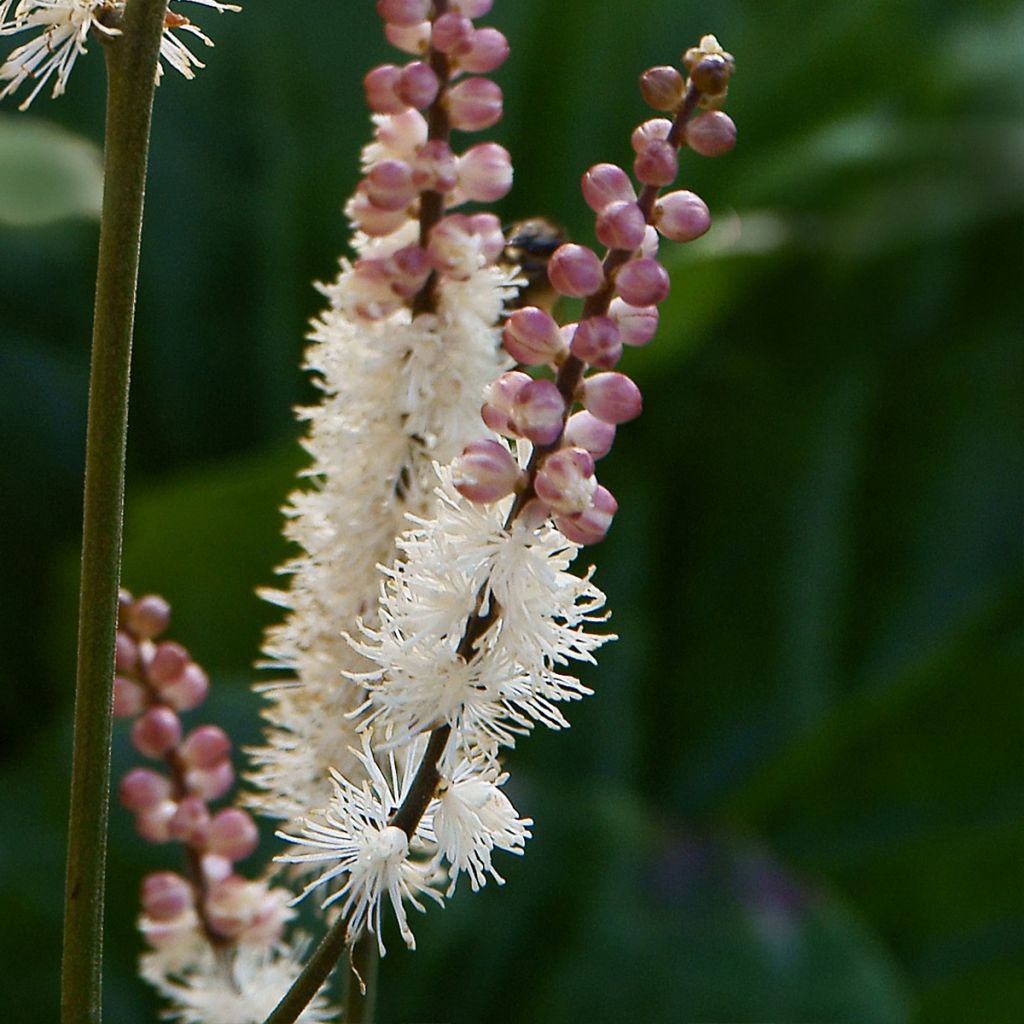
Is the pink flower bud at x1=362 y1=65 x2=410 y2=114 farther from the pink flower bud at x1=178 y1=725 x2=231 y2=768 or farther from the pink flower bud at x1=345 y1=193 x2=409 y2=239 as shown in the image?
the pink flower bud at x1=178 y1=725 x2=231 y2=768

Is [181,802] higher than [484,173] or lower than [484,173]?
lower

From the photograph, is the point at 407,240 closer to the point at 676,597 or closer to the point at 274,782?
the point at 274,782

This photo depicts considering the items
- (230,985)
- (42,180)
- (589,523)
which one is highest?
(42,180)

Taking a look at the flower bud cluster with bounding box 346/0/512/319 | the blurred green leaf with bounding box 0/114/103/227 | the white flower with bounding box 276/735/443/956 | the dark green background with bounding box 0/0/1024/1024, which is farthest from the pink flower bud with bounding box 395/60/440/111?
the dark green background with bounding box 0/0/1024/1024

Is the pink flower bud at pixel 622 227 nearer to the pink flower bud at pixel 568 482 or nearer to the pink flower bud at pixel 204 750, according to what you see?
the pink flower bud at pixel 568 482

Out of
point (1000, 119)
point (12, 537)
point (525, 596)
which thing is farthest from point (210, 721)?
point (1000, 119)

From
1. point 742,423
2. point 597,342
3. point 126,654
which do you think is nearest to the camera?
point 597,342

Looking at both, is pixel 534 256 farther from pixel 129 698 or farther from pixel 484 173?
pixel 129 698

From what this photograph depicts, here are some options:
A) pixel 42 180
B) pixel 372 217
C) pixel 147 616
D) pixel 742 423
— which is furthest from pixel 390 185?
pixel 742 423

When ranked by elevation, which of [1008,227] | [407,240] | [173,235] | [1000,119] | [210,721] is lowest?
[210,721]
